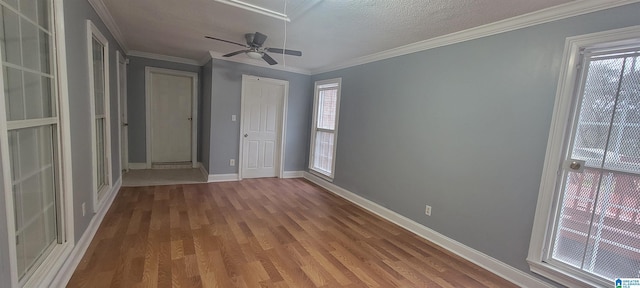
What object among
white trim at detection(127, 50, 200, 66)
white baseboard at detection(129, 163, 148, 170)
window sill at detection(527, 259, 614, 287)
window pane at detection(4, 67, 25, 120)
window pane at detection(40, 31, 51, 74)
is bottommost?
white baseboard at detection(129, 163, 148, 170)

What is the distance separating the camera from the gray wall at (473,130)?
2.06 meters

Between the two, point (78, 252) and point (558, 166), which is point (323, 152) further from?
point (78, 252)

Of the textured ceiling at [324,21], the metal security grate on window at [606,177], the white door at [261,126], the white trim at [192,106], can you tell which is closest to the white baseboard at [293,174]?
the white door at [261,126]

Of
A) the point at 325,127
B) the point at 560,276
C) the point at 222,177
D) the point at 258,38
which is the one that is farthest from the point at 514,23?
the point at 222,177

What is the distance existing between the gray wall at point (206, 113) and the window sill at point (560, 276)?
4416 millimetres

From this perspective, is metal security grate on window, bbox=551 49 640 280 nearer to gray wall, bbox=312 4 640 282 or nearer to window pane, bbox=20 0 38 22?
gray wall, bbox=312 4 640 282

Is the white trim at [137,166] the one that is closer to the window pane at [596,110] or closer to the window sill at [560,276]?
the window sill at [560,276]

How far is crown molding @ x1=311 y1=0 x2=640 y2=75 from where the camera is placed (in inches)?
70.1

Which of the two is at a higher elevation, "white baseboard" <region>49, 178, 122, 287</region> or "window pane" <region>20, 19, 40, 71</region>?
"window pane" <region>20, 19, 40, 71</region>

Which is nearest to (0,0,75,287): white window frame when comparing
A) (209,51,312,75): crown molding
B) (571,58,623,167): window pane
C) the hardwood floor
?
the hardwood floor

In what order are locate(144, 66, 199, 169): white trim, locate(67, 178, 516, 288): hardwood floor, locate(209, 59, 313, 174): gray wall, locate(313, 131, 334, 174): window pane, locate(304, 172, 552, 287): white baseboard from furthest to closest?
locate(144, 66, 199, 169): white trim
locate(313, 131, 334, 174): window pane
locate(209, 59, 313, 174): gray wall
locate(304, 172, 552, 287): white baseboard
locate(67, 178, 516, 288): hardwood floor

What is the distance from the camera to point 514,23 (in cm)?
217

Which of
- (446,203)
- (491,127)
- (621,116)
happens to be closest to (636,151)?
(621,116)

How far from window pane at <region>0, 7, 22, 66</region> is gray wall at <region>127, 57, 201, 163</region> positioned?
3.92 meters
